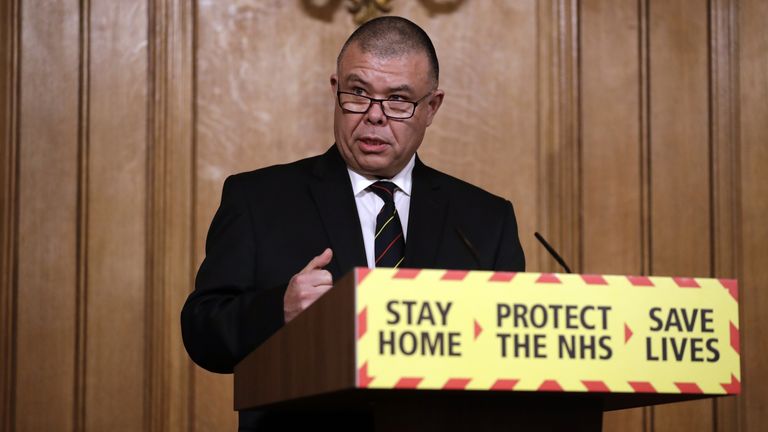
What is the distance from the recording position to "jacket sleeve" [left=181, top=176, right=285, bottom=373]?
170 centimetres

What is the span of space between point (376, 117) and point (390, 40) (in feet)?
0.54

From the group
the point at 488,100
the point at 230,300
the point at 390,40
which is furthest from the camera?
the point at 488,100

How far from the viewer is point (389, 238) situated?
2090 millimetres

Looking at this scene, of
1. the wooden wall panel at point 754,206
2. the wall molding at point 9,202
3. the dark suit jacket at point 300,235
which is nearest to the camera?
the dark suit jacket at point 300,235

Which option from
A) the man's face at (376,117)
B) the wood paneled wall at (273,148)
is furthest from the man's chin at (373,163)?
the wood paneled wall at (273,148)

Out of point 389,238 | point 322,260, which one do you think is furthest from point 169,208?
point 322,260

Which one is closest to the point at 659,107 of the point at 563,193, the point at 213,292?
the point at 563,193

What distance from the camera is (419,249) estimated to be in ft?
6.78

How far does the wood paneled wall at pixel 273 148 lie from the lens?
9.62 feet

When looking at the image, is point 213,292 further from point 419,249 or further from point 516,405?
point 516,405

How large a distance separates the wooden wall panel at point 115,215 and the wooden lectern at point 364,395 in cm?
148

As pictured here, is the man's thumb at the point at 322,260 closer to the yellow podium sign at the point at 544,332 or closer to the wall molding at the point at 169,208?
the yellow podium sign at the point at 544,332

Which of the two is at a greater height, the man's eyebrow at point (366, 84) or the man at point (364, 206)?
the man's eyebrow at point (366, 84)

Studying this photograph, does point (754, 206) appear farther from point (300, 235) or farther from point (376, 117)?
point (300, 235)
